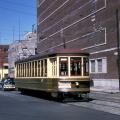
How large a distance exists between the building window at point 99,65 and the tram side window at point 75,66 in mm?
30404

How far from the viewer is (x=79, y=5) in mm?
70188

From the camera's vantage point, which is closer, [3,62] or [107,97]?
[107,97]

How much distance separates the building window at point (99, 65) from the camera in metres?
57.7

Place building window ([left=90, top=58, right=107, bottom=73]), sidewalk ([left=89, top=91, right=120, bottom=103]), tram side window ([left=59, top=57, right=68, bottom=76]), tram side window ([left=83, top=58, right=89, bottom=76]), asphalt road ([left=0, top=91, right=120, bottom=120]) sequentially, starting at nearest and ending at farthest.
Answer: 1. asphalt road ([left=0, top=91, right=120, bottom=120])
2. tram side window ([left=59, top=57, right=68, bottom=76])
3. tram side window ([left=83, top=58, right=89, bottom=76])
4. sidewalk ([left=89, top=91, right=120, bottom=103])
5. building window ([left=90, top=58, right=107, bottom=73])

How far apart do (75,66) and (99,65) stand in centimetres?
3311

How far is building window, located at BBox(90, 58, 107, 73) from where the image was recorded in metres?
57.7

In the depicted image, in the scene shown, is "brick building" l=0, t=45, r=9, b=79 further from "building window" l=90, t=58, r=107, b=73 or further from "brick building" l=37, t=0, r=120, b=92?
"building window" l=90, t=58, r=107, b=73

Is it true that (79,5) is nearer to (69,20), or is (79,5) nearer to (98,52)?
(69,20)

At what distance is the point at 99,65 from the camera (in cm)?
6000

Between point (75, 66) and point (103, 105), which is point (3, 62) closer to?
point (75, 66)

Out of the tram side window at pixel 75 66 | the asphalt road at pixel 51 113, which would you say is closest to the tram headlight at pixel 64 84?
the tram side window at pixel 75 66

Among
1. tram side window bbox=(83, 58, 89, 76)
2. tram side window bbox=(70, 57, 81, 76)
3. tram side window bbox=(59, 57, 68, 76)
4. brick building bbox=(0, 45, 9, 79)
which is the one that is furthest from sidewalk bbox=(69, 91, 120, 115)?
brick building bbox=(0, 45, 9, 79)

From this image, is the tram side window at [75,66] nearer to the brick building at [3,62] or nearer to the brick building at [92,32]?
the brick building at [92,32]

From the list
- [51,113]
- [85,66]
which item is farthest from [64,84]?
[51,113]
